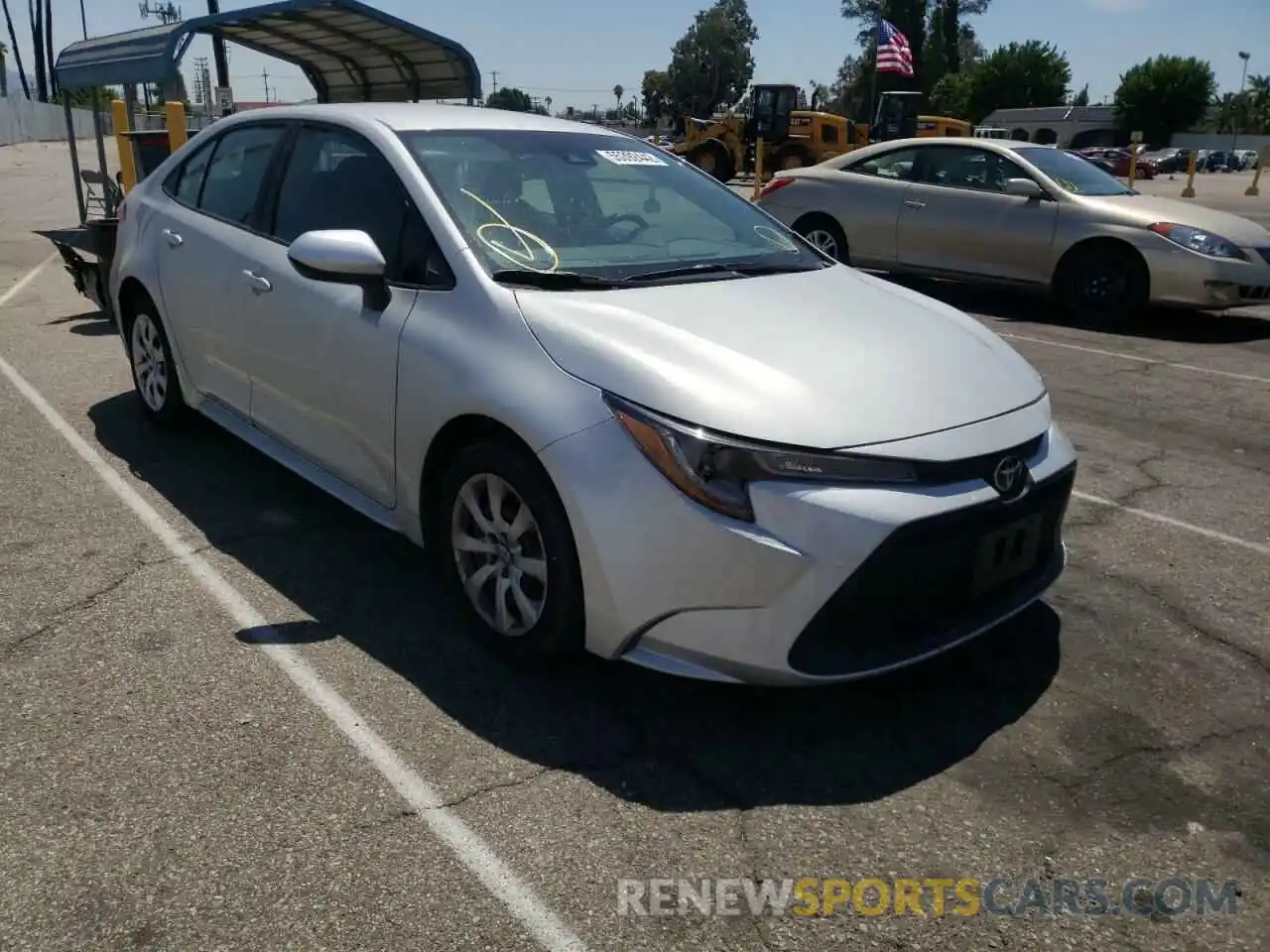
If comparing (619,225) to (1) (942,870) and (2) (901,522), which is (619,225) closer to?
(2) (901,522)

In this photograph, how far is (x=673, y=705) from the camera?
3.09 m

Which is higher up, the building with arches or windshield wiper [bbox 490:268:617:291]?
the building with arches

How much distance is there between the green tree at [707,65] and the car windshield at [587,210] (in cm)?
10788

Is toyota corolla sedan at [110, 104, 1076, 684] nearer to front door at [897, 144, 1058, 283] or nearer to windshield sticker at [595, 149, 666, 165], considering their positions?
windshield sticker at [595, 149, 666, 165]

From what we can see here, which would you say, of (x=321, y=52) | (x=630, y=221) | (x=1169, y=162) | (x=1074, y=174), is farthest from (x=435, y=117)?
(x=1169, y=162)

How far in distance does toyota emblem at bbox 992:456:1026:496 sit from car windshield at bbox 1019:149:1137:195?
6.99m

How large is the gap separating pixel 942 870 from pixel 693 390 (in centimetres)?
128

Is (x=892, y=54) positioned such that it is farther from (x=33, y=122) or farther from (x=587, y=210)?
(x=33, y=122)

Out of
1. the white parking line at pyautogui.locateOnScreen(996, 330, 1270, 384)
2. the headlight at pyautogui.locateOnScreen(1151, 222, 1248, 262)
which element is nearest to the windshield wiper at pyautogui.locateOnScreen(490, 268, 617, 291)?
the white parking line at pyautogui.locateOnScreen(996, 330, 1270, 384)

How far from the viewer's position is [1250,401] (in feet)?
21.1

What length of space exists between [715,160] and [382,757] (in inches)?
1091

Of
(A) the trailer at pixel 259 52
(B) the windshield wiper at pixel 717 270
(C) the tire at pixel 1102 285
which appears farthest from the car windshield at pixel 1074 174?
(B) the windshield wiper at pixel 717 270

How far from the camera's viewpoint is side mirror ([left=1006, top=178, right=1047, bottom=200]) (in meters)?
8.97

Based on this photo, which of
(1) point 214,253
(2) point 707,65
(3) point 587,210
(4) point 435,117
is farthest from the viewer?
(2) point 707,65
